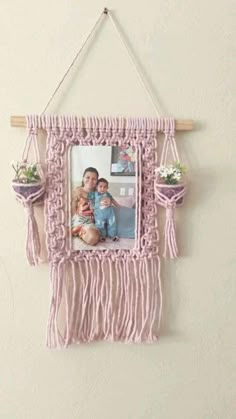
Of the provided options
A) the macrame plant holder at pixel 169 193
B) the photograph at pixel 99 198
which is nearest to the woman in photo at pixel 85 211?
the photograph at pixel 99 198

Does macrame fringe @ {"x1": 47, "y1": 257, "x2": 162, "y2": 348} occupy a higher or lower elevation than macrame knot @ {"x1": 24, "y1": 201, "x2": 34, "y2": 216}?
lower

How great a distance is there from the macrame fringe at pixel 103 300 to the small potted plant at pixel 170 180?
0.54 ft

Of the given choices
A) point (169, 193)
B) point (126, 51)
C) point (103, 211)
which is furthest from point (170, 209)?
point (126, 51)

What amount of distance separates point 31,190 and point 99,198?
149mm

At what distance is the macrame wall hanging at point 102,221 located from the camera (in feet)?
2.87

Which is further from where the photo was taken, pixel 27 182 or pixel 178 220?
pixel 178 220

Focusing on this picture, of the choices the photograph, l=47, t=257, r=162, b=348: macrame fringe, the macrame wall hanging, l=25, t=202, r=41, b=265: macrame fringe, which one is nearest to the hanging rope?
the macrame wall hanging

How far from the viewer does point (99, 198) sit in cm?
89

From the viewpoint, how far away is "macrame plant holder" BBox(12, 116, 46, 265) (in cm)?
83

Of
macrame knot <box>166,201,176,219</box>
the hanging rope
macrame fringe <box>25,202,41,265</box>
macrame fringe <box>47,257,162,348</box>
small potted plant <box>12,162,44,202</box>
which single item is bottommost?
macrame fringe <box>47,257,162,348</box>

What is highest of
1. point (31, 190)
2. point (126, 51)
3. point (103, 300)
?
point (126, 51)

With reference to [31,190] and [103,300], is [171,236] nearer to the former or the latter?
[103,300]

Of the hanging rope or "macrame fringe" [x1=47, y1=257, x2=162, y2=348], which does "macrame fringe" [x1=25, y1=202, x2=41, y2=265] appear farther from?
the hanging rope

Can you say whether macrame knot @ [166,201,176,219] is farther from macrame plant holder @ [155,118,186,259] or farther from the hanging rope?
the hanging rope
